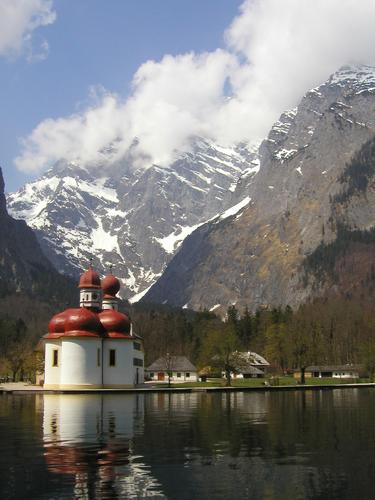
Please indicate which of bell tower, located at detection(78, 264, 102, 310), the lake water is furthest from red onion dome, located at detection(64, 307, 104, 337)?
the lake water

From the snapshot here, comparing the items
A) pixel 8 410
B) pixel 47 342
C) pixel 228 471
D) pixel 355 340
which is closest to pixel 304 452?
pixel 228 471

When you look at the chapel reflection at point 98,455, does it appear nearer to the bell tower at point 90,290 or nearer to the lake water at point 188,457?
the lake water at point 188,457

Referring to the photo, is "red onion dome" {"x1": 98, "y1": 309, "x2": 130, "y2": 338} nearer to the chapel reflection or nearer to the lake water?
the chapel reflection

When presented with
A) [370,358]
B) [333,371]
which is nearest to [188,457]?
[370,358]

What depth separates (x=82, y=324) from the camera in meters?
109

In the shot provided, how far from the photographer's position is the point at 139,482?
86.9ft

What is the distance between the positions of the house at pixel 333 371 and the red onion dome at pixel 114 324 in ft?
230

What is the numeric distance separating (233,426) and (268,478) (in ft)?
64.4

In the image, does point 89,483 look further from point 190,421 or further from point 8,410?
point 8,410

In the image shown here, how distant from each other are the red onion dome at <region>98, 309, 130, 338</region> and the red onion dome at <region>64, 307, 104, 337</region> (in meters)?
1.92

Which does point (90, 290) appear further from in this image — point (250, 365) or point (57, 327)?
point (250, 365)

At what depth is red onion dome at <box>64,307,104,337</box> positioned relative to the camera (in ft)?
355

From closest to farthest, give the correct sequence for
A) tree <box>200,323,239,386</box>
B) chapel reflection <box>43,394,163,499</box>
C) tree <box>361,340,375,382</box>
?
chapel reflection <box>43,394,163,499</box>
tree <box>200,323,239,386</box>
tree <box>361,340,375,382</box>

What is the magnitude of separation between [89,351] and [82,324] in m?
4.27
